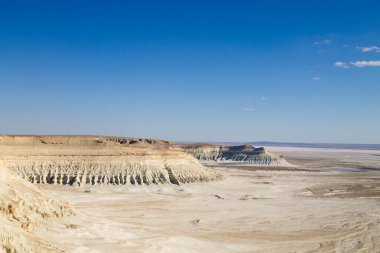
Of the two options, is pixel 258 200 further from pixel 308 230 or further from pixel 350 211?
pixel 308 230

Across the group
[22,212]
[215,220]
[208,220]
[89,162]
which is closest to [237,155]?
[89,162]

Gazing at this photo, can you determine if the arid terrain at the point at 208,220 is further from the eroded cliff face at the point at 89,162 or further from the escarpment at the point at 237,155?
the escarpment at the point at 237,155

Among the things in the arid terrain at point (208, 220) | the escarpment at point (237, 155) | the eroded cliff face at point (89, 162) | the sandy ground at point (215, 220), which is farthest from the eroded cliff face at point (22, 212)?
the escarpment at point (237, 155)

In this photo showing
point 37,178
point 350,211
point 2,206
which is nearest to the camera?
point 2,206

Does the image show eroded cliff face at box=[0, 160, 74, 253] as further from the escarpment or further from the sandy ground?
the escarpment

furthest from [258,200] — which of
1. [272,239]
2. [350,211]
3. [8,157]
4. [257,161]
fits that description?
[257,161]

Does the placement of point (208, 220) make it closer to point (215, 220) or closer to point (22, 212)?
point (215, 220)
